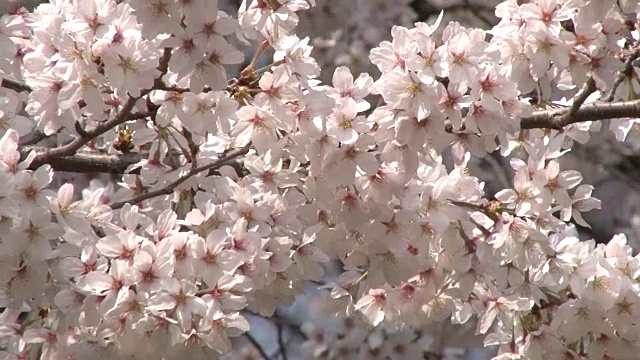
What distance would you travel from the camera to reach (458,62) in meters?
2.33

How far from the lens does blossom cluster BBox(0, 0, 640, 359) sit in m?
2.28

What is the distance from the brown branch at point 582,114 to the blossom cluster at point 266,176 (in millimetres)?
→ 31

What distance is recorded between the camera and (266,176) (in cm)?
252

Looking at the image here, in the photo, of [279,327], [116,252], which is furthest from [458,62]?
[279,327]

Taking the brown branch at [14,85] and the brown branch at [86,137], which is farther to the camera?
the brown branch at [14,85]

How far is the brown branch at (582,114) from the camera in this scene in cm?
258

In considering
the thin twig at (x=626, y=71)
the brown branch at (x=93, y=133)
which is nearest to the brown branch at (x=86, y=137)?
the brown branch at (x=93, y=133)

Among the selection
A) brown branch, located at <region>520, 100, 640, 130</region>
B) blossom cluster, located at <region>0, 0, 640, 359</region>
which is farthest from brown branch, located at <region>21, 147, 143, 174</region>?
brown branch, located at <region>520, 100, 640, 130</region>

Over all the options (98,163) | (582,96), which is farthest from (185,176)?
(582,96)

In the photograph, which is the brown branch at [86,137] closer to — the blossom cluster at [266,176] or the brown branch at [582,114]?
the blossom cluster at [266,176]

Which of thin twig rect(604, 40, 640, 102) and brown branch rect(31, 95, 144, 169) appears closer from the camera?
brown branch rect(31, 95, 144, 169)

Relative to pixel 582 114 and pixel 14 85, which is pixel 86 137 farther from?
pixel 582 114

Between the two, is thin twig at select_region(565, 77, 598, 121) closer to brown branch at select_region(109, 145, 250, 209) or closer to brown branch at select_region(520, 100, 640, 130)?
brown branch at select_region(520, 100, 640, 130)

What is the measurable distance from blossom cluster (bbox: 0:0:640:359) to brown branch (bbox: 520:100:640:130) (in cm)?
3
